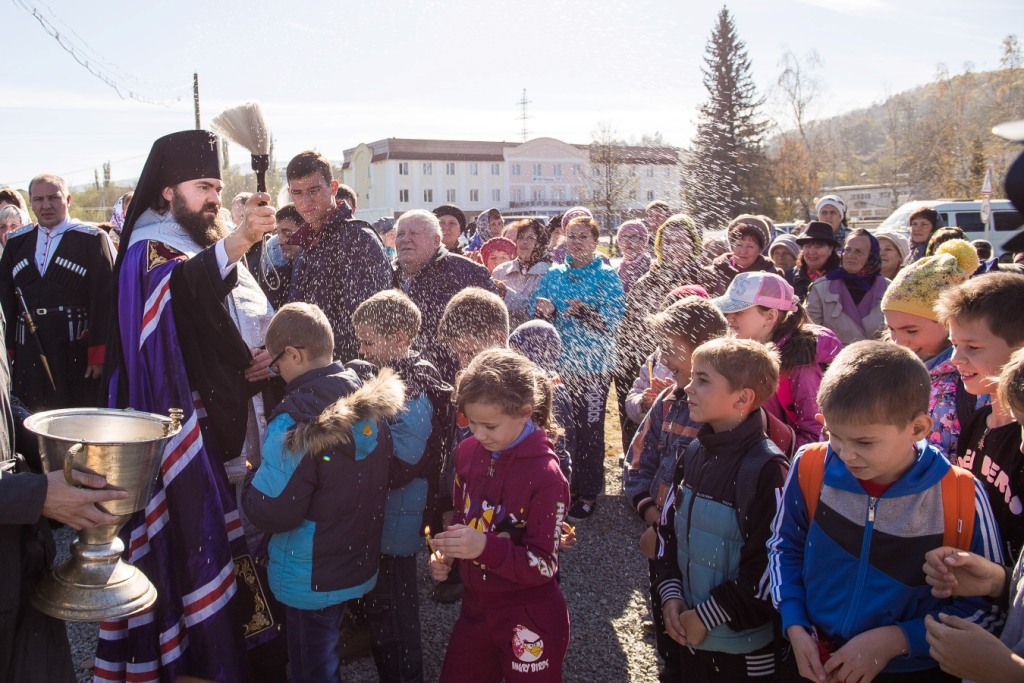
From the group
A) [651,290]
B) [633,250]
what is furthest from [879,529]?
[633,250]

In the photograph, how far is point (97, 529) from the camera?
2.34 metres

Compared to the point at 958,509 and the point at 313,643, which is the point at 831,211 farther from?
the point at 313,643

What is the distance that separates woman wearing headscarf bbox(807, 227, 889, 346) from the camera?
6109mm

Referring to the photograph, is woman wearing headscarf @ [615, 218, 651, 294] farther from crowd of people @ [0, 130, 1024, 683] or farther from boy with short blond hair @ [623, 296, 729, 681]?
boy with short blond hair @ [623, 296, 729, 681]

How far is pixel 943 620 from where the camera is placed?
205 centimetres

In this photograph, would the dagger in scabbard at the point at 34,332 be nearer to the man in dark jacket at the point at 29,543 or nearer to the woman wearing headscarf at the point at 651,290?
the man in dark jacket at the point at 29,543

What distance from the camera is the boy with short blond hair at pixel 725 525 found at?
2639 millimetres

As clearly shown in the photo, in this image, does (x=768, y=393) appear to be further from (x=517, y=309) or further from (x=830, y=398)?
(x=517, y=309)

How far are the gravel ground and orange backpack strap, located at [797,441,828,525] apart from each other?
157 cm

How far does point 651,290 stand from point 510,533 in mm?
3791

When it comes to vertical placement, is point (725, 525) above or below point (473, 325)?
below

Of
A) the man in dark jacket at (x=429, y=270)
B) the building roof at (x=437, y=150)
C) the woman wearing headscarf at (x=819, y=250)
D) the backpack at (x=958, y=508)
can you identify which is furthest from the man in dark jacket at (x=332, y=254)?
the building roof at (x=437, y=150)

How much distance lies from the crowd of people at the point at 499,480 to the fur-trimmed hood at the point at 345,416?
0.04 ft

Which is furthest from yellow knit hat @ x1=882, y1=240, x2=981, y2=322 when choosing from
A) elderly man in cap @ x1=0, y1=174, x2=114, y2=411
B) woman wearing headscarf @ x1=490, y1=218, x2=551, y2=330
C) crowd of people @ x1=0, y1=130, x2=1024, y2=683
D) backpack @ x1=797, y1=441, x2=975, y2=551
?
elderly man in cap @ x1=0, y1=174, x2=114, y2=411
